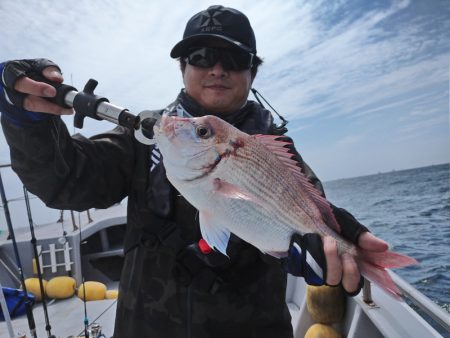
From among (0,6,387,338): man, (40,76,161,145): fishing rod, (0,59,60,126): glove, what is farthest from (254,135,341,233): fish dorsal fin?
(0,59,60,126): glove

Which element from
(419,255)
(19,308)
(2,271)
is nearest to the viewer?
(19,308)

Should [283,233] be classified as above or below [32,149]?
below

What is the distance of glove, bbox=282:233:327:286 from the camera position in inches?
62.5

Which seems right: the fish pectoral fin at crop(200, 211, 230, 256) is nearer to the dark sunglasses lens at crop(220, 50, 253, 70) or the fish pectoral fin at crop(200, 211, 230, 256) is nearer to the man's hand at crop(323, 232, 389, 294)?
the man's hand at crop(323, 232, 389, 294)

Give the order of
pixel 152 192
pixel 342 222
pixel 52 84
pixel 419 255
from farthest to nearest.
Answer: pixel 419 255, pixel 152 192, pixel 342 222, pixel 52 84

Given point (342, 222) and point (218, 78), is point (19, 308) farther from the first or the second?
point (342, 222)

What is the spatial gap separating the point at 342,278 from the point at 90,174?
163 cm

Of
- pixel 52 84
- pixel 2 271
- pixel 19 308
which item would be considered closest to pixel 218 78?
pixel 52 84

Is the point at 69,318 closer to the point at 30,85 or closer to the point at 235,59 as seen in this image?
the point at 30,85

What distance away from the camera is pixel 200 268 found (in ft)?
6.51

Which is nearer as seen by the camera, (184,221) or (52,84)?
(52,84)

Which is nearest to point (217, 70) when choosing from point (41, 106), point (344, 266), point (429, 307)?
point (41, 106)

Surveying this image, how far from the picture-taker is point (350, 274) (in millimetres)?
1531

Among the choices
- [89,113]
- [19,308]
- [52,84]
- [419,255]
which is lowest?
[419,255]
